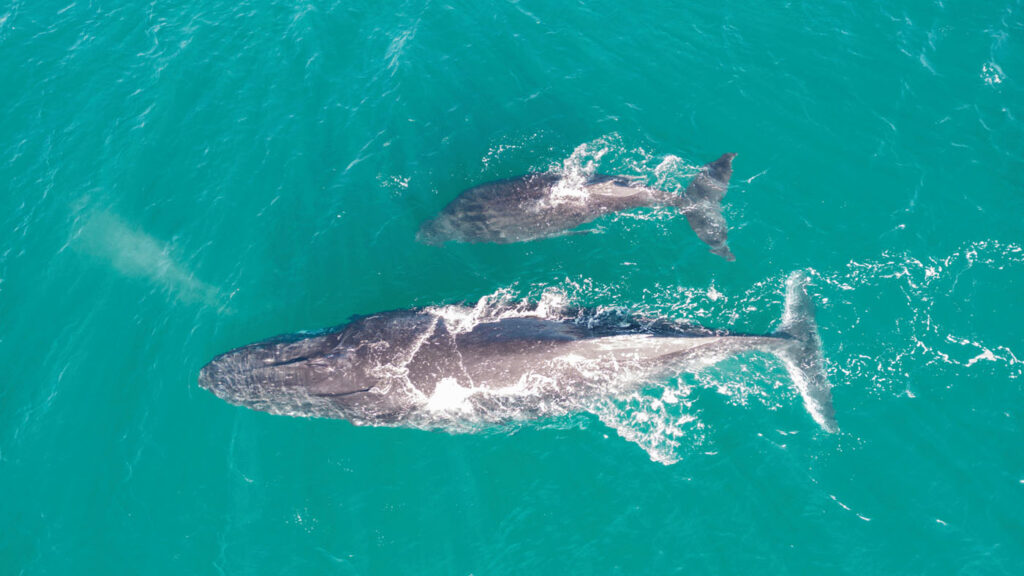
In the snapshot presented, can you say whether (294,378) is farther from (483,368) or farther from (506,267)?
(506,267)

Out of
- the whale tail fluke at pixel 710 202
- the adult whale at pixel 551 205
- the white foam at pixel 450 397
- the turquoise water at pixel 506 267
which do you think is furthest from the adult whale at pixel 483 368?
the adult whale at pixel 551 205

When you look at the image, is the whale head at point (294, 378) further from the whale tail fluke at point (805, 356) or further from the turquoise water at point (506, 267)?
the whale tail fluke at point (805, 356)

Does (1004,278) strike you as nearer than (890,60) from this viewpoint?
Yes

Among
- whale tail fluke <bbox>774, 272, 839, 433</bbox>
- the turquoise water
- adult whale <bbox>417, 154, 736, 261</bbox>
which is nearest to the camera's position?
the turquoise water

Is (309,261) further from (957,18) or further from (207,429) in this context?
(957,18)

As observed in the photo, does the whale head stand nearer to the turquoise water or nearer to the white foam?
the turquoise water

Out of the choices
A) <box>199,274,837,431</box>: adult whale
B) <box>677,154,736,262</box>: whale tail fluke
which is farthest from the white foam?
<box>677,154,736,262</box>: whale tail fluke

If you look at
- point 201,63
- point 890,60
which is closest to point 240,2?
point 201,63
